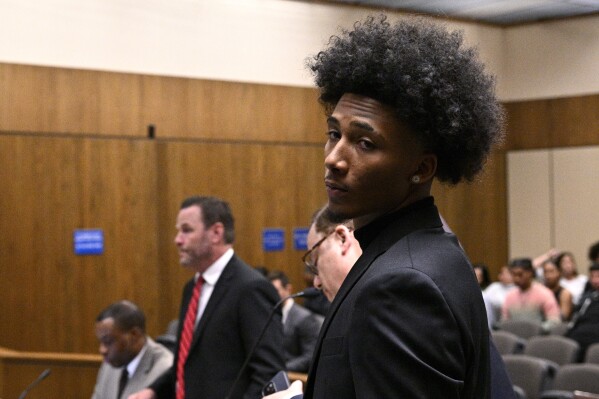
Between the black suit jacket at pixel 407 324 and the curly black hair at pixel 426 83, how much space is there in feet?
0.46

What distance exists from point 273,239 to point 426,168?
10.4 m

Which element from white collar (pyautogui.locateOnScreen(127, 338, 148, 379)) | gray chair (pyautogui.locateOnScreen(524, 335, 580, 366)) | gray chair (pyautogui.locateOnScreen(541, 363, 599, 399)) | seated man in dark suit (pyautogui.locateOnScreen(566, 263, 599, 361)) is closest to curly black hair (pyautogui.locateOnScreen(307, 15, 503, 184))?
white collar (pyautogui.locateOnScreen(127, 338, 148, 379))

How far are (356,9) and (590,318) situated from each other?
6062mm

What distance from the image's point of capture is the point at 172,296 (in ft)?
36.6

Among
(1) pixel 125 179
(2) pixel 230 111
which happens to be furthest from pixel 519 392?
(2) pixel 230 111

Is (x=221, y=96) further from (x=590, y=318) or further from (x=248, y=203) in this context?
(x=590, y=318)

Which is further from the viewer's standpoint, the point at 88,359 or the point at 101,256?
the point at 101,256

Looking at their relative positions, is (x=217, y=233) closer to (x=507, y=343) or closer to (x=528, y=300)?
(x=507, y=343)

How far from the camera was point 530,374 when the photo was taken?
273 inches

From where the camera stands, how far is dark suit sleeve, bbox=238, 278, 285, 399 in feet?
12.1

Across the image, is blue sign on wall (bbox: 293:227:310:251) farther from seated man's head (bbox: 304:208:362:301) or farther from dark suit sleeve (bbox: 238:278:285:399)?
seated man's head (bbox: 304:208:362:301)

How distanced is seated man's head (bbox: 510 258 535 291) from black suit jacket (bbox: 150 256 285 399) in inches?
274

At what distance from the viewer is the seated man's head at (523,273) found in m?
10.5

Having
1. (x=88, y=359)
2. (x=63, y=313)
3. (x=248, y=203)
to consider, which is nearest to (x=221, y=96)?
(x=248, y=203)
